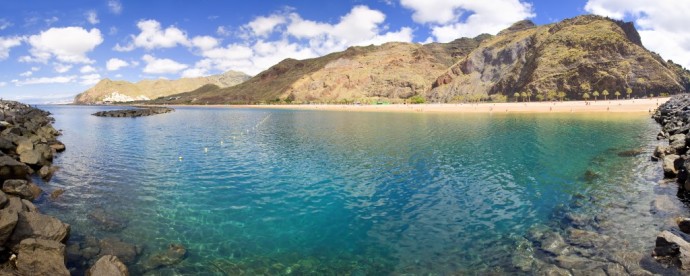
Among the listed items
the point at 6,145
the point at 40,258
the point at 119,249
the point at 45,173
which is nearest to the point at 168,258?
the point at 119,249

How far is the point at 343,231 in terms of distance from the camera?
51.5 ft

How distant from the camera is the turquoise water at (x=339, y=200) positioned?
44.2 ft

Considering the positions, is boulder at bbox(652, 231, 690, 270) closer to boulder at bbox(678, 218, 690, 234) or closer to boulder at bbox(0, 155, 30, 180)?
boulder at bbox(678, 218, 690, 234)

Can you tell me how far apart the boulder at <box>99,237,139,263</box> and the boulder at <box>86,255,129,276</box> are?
1.32 m

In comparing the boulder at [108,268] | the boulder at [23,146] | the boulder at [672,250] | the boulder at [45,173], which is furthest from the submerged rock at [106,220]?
the boulder at [672,250]

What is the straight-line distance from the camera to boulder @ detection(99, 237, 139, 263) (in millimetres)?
13047

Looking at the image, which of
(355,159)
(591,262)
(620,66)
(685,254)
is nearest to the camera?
(685,254)

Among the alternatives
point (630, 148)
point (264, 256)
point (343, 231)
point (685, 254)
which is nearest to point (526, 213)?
point (685, 254)

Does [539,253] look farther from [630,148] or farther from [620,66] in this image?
[620,66]

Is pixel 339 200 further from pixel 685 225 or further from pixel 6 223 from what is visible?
pixel 685 225

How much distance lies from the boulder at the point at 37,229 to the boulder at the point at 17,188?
7.04m

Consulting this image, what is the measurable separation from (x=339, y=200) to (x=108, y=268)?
36.0ft

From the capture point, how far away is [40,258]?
436 inches

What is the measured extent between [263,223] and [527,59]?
180435 mm
